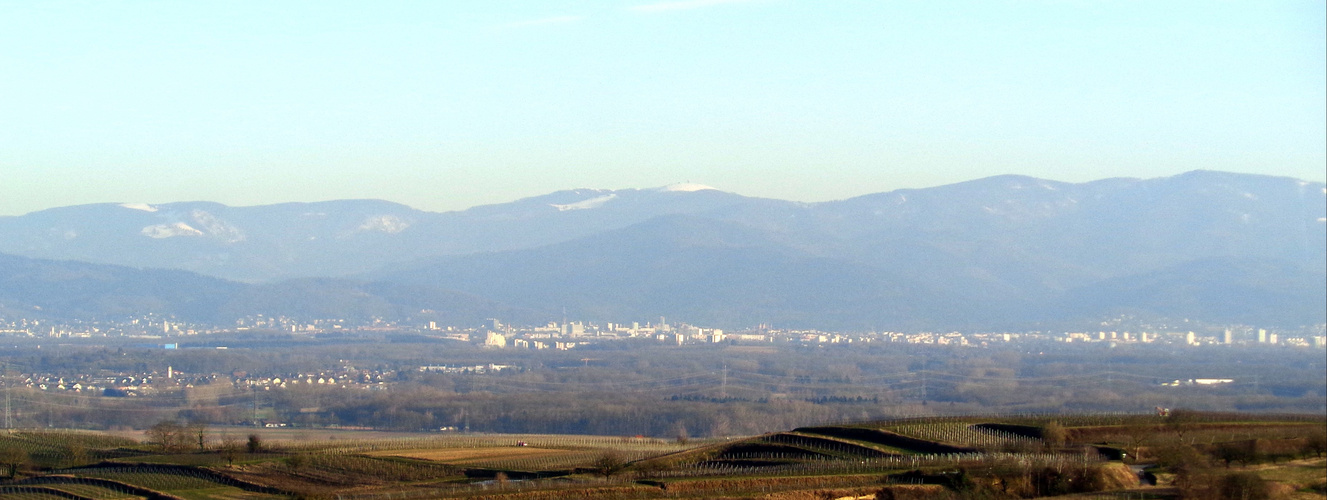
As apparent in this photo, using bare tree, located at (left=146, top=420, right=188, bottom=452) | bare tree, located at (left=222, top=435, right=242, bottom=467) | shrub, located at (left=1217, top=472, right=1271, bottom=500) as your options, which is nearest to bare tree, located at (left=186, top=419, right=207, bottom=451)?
bare tree, located at (left=146, top=420, right=188, bottom=452)

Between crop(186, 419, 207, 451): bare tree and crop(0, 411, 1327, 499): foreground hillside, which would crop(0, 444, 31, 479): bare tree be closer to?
crop(0, 411, 1327, 499): foreground hillside

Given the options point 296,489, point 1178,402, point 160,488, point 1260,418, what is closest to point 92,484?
point 160,488

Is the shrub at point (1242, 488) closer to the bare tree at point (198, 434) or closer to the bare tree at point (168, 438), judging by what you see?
the bare tree at point (198, 434)

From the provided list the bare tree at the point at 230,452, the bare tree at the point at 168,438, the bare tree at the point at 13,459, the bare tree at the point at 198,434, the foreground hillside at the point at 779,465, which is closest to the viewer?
the foreground hillside at the point at 779,465

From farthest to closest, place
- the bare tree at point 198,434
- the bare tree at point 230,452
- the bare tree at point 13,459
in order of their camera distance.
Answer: the bare tree at point 198,434
the bare tree at point 230,452
the bare tree at point 13,459

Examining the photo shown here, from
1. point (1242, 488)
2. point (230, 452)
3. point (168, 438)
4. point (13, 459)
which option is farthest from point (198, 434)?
point (1242, 488)

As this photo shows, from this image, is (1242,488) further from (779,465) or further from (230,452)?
(230,452)

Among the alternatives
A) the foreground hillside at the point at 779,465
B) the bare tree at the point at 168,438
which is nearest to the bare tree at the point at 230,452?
the foreground hillside at the point at 779,465

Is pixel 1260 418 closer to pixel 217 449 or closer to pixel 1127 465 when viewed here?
pixel 1127 465

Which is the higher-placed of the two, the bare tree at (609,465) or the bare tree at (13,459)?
the bare tree at (609,465)

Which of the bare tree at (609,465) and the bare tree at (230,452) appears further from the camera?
the bare tree at (230,452)
